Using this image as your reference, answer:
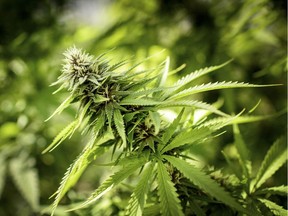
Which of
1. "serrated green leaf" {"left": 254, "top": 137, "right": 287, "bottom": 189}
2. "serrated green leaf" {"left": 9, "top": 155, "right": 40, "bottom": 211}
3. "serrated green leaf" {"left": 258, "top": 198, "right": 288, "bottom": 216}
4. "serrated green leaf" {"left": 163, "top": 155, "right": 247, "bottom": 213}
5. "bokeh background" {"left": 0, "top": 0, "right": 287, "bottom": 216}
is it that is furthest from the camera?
"bokeh background" {"left": 0, "top": 0, "right": 287, "bottom": 216}

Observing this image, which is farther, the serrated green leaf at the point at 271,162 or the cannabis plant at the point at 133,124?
the serrated green leaf at the point at 271,162

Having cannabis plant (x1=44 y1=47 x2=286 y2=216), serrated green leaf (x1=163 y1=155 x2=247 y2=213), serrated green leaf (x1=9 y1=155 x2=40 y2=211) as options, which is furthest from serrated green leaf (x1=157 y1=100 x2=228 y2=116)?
serrated green leaf (x1=9 y1=155 x2=40 y2=211)

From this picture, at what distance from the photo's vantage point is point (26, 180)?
133 centimetres

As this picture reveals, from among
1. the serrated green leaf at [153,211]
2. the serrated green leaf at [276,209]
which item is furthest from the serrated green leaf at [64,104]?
the serrated green leaf at [276,209]

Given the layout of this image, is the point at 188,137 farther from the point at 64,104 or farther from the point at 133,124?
the point at 64,104

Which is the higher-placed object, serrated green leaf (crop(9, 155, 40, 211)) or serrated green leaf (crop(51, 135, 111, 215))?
serrated green leaf (crop(9, 155, 40, 211))

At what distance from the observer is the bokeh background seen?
1466mm

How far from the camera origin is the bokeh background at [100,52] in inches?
57.7

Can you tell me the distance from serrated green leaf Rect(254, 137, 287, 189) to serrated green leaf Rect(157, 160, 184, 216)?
0.94ft

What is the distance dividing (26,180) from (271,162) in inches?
39.0

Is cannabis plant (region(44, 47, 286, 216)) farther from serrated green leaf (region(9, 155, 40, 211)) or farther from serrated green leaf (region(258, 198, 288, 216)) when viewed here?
serrated green leaf (region(9, 155, 40, 211))

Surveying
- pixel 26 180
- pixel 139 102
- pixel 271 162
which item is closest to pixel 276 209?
pixel 271 162

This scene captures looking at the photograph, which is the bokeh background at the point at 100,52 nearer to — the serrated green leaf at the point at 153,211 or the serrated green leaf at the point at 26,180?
the serrated green leaf at the point at 26,180

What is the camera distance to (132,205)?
2.00 ft
